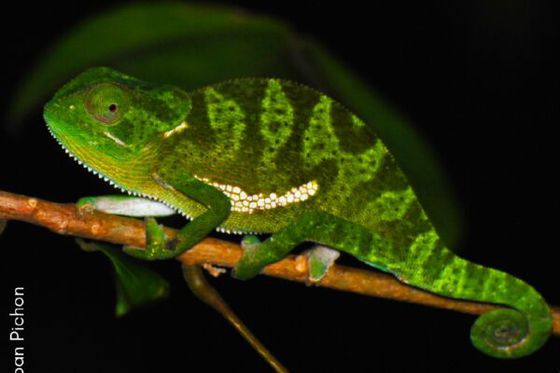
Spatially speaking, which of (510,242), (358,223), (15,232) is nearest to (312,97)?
(358,223)

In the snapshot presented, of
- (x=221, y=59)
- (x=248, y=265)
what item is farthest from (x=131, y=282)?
(x=221, y=59)

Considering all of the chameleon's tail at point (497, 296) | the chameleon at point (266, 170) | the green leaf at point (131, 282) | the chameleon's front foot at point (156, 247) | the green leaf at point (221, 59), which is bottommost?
the green leaf at point (131, 282)

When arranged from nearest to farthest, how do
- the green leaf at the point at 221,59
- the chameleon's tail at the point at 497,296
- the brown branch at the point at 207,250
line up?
the brown branch at the point at 207,250
the chameleon's tail at the point at 497,296
the green leaf at the point at 221,59

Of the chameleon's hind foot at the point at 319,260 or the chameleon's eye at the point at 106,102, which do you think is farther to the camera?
the chameleon's hind foot at the point at 319,260

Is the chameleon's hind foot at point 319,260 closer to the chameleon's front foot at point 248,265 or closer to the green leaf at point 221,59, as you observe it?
the chameleon's front foot at point 248,265

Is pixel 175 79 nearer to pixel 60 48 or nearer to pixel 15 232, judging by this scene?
pixel 60 48

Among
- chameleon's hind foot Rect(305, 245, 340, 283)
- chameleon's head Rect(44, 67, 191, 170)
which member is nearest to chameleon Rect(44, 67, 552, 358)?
chameleon's head Rect(44, 67, 191, 170)

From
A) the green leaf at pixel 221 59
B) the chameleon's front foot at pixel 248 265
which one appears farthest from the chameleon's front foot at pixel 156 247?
the green leaf at pixel 221 59

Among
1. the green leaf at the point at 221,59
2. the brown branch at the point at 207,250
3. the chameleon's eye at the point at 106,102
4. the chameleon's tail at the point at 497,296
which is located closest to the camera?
the brown branch at the point at 207,250
